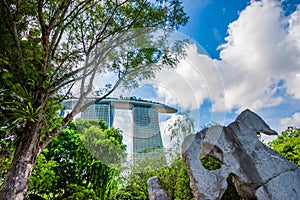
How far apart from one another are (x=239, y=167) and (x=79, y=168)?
3.26 m

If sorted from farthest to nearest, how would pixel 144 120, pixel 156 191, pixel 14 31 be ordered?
pixel 156 191 < pixel 14 31 < pixel 144 120

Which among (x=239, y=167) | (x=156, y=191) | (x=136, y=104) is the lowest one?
(x=156, y=191)

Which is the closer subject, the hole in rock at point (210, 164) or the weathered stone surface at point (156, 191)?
the weathered stone surface at point (156, 191)

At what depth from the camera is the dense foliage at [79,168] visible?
449cm

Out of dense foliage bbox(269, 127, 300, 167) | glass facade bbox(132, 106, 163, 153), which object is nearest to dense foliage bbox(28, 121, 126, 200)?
glass facade bbox(132, 106, 163, 153)

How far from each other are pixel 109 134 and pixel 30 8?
2.86m

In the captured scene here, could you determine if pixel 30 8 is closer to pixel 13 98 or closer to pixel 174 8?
pixel 13 98

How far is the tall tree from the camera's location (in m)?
2.54

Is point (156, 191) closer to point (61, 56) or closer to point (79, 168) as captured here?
point (79, 168)

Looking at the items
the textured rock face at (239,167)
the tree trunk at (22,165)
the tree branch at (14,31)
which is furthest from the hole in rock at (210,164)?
the tree branch at (14,31)

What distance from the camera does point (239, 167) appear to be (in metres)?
3.19

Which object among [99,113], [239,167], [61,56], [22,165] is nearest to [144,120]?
[99,113]

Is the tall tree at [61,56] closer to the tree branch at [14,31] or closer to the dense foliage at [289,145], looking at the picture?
the tree branch at [14,31]

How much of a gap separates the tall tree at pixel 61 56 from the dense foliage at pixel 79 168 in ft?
4.52
